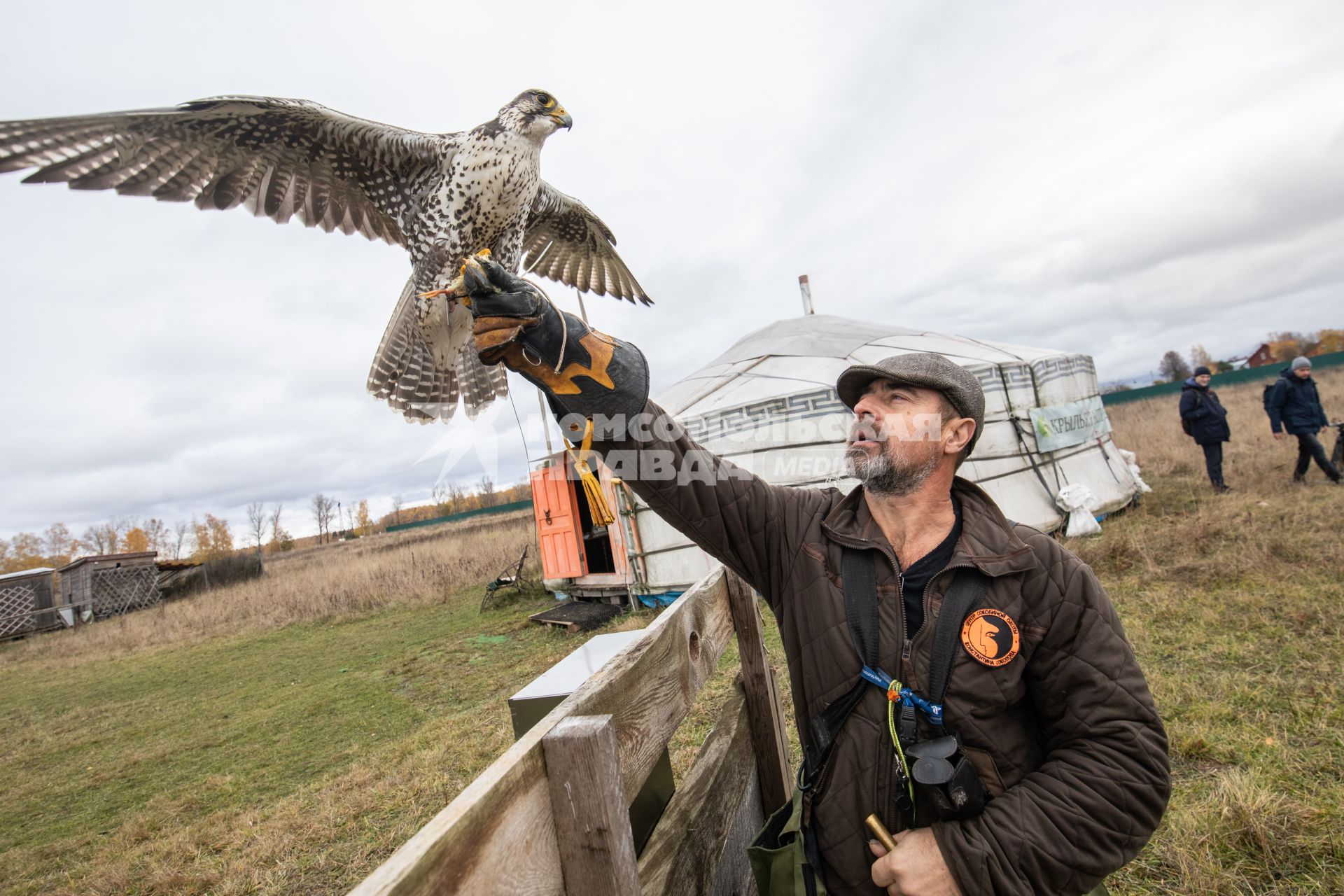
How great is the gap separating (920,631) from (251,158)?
310 cm

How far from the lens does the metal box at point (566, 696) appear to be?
1.65 meters

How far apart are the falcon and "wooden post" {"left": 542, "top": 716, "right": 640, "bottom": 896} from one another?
1588mm

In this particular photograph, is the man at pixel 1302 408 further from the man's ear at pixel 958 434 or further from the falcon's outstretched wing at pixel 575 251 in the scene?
the man's ear at pixel 958 434

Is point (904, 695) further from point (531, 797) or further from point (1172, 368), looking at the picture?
point (1172, 368)

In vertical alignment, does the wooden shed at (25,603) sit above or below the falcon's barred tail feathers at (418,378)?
below

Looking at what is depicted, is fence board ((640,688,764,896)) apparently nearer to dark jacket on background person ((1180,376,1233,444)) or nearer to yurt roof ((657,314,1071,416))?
yurt roof ((657,314,1071,416))

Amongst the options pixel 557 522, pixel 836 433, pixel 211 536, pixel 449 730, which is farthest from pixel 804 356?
pixel 211 536

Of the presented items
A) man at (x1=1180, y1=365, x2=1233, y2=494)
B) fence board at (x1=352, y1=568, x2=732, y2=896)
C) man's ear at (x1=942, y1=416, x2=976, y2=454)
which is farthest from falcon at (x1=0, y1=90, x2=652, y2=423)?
man at (x1=1180, y1=365, x2=1233, y2=494)

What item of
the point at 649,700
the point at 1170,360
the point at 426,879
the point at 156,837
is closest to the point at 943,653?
the point at 649,700

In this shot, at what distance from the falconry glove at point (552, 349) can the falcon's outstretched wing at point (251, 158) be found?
1.68 metres

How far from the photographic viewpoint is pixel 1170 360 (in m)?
66.2

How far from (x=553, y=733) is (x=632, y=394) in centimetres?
74

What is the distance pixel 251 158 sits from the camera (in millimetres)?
2633

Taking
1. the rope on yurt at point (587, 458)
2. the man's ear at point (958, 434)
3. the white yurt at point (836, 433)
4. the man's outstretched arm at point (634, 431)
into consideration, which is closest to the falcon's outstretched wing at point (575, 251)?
the rope on yurt at point (587, 458)
